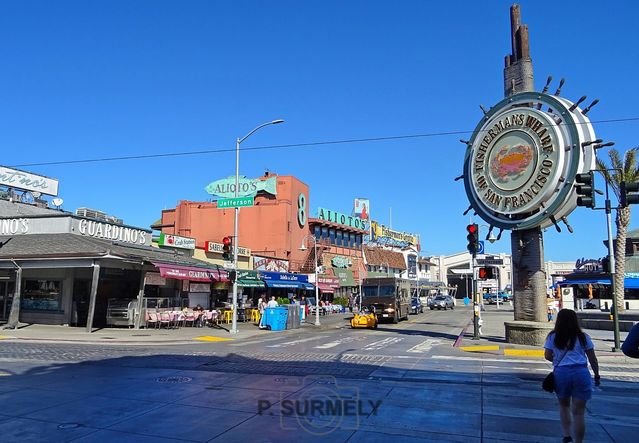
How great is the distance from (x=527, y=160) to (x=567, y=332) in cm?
1439

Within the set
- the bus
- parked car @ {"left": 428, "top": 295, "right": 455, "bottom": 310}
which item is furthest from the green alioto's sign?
parked car @ {"left": 428, "top": 295, "right": 455, "bottom": 310}

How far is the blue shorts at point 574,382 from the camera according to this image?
5902 millimetres

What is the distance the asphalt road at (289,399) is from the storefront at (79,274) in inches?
429

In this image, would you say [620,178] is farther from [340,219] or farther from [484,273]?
[340,219]

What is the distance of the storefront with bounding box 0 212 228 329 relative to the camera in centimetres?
2545

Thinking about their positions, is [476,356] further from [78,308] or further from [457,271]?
[457,271]

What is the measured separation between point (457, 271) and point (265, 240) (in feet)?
193

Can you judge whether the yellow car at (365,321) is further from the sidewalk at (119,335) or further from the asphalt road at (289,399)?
the asphalt road at (289,399)

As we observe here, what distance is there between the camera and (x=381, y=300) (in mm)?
33031

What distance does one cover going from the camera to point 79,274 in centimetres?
2777

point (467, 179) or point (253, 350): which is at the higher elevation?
point (467, 179)

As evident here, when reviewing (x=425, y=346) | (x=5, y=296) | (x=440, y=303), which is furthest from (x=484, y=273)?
(x=440, y=303)

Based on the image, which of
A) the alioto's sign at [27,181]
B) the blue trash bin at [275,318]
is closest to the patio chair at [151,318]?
the blue trash bin at [275,318]

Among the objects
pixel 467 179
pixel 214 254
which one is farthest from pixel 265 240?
pixel 467 179
